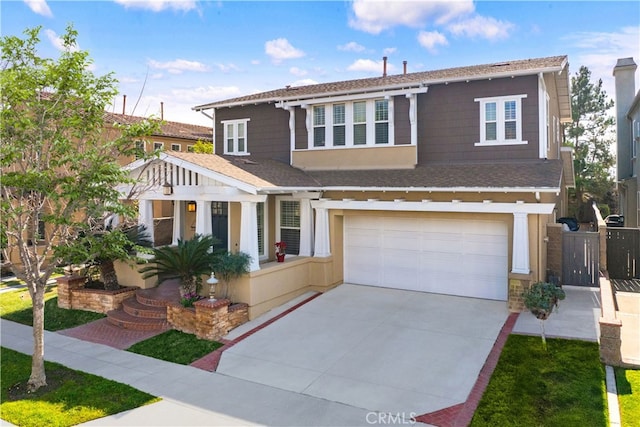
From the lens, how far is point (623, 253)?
47.0 feet

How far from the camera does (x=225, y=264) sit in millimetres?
→ 10875

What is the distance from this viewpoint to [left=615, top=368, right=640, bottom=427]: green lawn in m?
6.03

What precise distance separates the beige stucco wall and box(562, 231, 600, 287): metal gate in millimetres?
5045

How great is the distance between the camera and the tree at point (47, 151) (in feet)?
25.1

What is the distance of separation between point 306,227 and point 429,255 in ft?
12.2

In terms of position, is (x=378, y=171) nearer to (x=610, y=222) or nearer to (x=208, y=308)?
(x=208, y=308)

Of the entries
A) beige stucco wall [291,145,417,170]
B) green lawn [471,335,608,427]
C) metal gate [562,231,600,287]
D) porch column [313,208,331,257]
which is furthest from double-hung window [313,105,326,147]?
green lawn [471,335,608,427]

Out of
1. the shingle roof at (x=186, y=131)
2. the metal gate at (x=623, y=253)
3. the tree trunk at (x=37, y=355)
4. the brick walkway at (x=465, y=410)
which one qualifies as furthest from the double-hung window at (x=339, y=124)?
the shingle roof at (x=186, y=131)

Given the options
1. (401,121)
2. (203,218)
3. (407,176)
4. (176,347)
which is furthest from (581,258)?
(176,347)

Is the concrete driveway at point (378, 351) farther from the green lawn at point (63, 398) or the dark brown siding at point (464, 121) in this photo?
the dark brown siding at point (464, 121)

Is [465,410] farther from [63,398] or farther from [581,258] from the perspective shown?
[581,258]

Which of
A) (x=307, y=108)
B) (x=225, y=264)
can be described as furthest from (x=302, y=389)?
(x=307, y=108)

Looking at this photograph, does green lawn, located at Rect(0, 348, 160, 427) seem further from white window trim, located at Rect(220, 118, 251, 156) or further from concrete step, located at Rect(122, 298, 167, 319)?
white window trim, located at Rect(220, 118, 251, 156)

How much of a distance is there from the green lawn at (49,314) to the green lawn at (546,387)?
10.2 m
